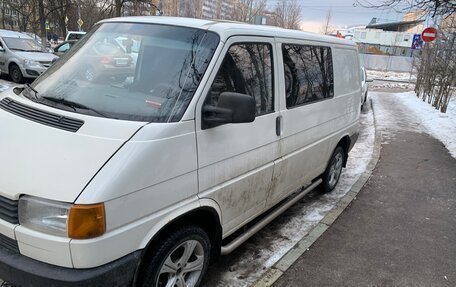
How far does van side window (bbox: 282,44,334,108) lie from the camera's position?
370cm

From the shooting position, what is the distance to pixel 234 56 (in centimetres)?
300

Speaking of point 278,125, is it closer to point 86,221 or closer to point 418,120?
point 86,221

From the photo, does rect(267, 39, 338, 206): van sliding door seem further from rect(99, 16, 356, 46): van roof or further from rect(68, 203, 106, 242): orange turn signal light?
rect(68, 203, 106, 242): orange turn signal light

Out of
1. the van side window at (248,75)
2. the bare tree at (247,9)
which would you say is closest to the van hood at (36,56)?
the van side window at (248,75)

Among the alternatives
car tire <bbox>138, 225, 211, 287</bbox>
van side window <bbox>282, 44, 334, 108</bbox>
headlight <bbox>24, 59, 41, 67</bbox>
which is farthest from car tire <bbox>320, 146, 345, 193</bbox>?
headlight <bbox>24, 59, 41, 67</bbox>

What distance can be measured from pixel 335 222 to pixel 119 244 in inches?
124

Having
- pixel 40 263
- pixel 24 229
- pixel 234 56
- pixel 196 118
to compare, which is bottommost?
pixel 40 263

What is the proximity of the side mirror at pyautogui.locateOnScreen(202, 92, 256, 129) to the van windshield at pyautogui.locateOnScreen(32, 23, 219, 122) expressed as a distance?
0.18 meters

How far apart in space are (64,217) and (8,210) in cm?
41

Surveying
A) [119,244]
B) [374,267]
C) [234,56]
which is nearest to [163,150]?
[119,244]

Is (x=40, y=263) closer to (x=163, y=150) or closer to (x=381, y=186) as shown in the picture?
(x=163, y=150)

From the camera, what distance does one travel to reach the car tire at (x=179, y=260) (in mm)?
2438

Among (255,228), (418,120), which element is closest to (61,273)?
(255,228)

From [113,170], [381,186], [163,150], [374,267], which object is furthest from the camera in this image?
[381,186]
